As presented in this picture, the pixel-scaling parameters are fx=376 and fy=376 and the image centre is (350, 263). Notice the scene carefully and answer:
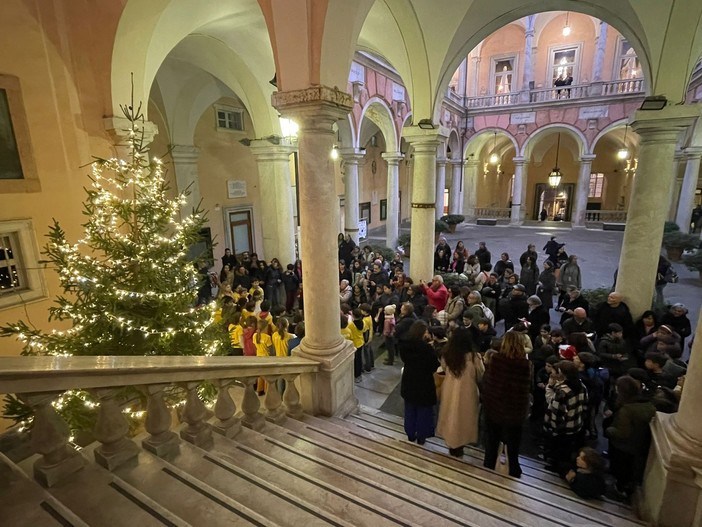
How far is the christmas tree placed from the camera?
3812 millimetres

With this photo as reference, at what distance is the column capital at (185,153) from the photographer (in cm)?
1097

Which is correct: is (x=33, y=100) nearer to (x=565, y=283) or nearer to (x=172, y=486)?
(x=172, y=486)

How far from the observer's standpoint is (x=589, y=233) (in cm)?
1995

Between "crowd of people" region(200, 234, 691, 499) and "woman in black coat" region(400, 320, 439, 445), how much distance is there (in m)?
0.01

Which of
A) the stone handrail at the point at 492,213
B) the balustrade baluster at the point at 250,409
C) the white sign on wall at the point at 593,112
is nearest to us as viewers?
the balustrade baluster at the point at 250,409

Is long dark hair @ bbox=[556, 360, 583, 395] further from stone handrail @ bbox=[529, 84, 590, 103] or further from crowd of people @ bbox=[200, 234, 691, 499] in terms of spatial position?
stone handrail @ bbox=[529, 84, 590, 103]

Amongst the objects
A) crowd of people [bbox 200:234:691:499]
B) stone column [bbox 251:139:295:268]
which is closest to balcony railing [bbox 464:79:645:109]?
stone column [bbox 251:139:295:268]

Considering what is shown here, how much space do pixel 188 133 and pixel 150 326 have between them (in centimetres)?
880

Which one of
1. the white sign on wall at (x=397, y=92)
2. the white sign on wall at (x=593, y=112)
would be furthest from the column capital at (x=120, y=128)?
the white sign on wall at (x=593, y=112)

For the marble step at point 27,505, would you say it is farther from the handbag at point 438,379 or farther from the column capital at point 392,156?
the column capital at point 392,156

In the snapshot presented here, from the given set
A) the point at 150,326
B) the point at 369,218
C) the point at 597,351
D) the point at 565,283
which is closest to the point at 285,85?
the point at 150,326

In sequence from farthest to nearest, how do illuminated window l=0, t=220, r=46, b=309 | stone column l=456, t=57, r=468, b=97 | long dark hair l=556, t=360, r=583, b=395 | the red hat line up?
stone column l=456, t=57, r=468, b=97
illuminated window l=0, t=220, r=46, b=309
the red hat
long dark hair l=556, t=360, r=583, b=395

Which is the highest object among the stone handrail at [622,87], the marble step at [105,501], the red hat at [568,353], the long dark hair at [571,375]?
the stone handrail at [622,87]

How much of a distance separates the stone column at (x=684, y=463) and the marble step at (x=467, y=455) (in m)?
0.51
